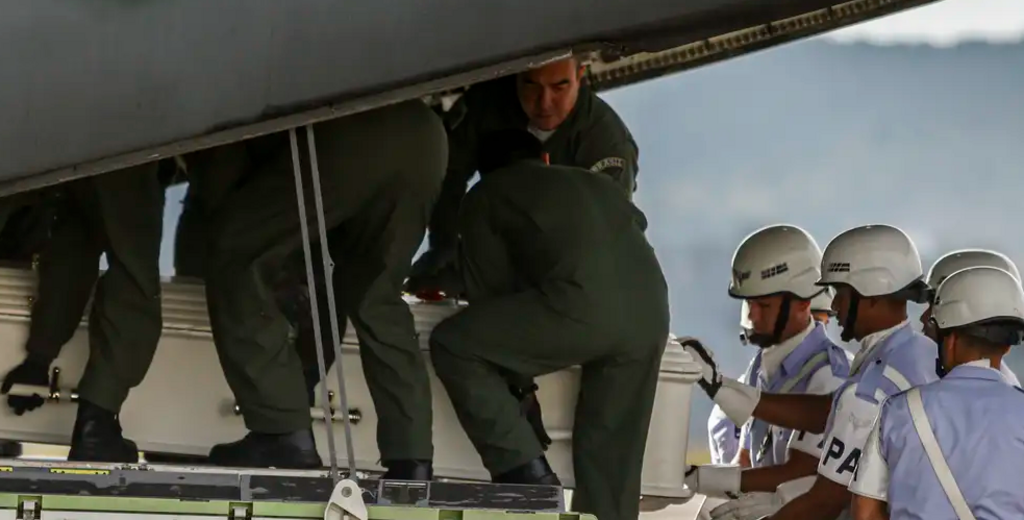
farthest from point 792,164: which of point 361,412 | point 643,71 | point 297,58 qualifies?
point 297,58

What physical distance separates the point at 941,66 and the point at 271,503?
28.4 feet

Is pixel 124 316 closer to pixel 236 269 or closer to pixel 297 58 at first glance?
pixel 236 269

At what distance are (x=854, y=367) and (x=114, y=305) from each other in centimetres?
216

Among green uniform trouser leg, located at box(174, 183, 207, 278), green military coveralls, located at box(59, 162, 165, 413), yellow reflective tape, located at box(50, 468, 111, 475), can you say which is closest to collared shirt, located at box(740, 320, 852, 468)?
green uniform trouser leg, located at box(174, 183, 207, 278)

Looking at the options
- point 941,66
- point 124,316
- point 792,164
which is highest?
point 941,66

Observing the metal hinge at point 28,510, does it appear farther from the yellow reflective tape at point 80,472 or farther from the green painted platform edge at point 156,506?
the yellow reflective tape at point 80,472

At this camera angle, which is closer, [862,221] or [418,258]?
[418,258]

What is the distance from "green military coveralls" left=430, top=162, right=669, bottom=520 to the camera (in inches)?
154

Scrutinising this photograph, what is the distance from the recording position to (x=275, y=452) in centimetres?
372

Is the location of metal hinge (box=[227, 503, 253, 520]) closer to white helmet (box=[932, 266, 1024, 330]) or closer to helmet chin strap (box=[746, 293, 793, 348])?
white helmet (box=[932, 266, 1024, 330])

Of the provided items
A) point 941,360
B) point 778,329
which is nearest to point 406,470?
point 941,360

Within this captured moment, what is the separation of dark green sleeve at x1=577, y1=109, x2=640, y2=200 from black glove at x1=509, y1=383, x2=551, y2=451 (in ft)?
2.73

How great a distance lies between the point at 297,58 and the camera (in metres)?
2.97

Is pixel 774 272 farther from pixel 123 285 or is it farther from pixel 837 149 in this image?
pixel 837 149
